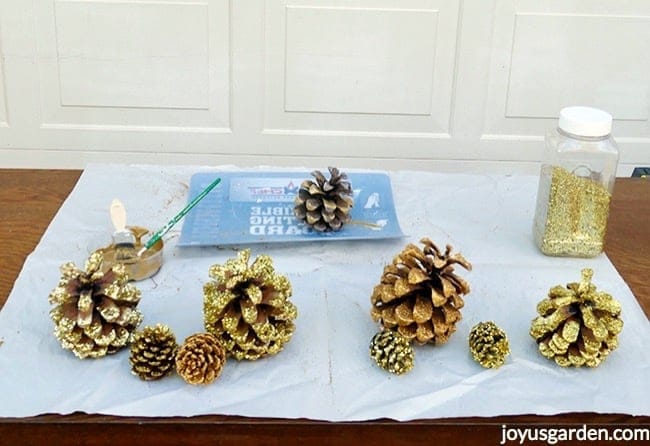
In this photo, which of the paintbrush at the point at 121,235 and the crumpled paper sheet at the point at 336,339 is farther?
the paintbrush at the point at 121,235

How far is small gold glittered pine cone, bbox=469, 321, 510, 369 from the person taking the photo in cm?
92

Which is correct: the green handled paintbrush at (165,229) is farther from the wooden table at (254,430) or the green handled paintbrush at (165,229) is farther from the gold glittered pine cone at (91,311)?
the wooden table at (254,430)

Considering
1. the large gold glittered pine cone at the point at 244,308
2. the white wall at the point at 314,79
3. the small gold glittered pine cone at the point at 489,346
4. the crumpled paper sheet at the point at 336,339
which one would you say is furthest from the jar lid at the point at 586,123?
the white wall at the point at 314,79

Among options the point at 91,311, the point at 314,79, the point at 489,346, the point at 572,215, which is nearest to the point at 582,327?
the point at 489,346

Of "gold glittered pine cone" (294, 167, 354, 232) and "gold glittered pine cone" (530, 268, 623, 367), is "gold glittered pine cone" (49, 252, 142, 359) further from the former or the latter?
"gold glittered pine cone" (530, 268, 623, 367)

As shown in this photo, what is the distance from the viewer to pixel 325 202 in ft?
3.86

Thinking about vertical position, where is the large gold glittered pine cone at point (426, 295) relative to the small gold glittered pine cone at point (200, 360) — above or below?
above

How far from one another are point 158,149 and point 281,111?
0.32 m

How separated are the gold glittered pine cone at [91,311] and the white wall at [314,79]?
53.0 inches

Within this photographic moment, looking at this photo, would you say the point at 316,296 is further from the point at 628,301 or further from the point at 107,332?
the point at 628,301

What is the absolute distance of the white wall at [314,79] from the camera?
216cm

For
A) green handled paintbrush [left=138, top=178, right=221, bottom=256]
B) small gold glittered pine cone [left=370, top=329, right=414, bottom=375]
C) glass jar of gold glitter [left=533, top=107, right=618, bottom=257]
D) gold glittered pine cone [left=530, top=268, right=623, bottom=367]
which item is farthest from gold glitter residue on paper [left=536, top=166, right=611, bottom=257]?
green handled paintbrush [left=138, top=178, right=221, bottom=256]

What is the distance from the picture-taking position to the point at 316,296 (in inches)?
41.4

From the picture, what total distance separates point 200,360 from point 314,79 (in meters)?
1.43
